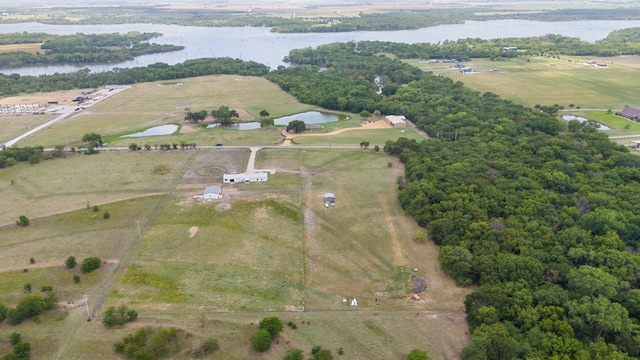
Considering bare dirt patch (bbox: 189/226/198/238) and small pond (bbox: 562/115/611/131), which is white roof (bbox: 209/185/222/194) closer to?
bare dirt patch (bbox: 189/226/198/238)

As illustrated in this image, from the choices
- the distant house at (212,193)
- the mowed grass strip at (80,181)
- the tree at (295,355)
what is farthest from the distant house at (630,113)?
the tree at (295,355)

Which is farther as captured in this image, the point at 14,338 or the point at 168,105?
the point at 168,105

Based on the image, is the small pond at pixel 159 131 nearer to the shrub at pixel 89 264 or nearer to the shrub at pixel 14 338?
the shrub at pixel 89 264

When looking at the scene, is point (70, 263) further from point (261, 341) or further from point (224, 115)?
point (224, 115)

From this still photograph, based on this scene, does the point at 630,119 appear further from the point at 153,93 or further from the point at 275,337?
the point at 153,93

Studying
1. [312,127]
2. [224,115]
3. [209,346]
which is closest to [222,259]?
[209,346]

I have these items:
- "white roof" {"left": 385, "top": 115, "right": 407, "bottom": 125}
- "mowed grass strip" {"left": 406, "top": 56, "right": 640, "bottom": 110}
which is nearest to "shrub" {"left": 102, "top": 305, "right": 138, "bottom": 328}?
"white roof" {"left": 385, "top": 115, "right": 407, "bottom": 125}

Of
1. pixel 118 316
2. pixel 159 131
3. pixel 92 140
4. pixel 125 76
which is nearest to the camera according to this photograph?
pixel 118 316
